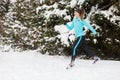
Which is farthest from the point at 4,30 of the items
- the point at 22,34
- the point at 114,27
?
the point at 114,27

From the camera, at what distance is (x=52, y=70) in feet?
28.4

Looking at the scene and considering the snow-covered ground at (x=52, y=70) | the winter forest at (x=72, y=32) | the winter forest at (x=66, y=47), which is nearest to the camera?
the snow-covered ground at (x=52, y=70)

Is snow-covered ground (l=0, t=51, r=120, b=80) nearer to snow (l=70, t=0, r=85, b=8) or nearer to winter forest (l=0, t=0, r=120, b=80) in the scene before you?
winter forest (l=0, t=0, r=120, b=80)

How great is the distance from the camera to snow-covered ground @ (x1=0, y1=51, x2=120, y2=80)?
7.94 m

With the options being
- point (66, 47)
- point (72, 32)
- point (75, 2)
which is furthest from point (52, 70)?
point (75, 2)

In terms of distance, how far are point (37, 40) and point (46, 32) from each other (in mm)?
776

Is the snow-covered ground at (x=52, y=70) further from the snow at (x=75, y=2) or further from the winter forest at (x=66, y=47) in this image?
the snow at (x=75, y=2)

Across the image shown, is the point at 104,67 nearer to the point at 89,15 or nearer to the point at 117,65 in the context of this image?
the point at 117,65

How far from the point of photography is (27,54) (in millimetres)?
10992

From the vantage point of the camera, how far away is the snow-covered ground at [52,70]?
794 centimetres

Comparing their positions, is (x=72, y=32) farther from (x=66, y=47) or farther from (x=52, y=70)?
(x=52, y=70)

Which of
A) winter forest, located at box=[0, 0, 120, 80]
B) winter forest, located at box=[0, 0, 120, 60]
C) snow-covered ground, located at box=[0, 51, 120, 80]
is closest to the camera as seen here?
snow-covered ground, located at box=[0, 51, 120, 80]

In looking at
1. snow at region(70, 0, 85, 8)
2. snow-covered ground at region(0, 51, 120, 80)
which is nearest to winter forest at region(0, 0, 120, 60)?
snow at region(70, 0, 85, 8)

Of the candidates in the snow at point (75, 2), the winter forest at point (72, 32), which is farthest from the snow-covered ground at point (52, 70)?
the snow at point (75, 2)
